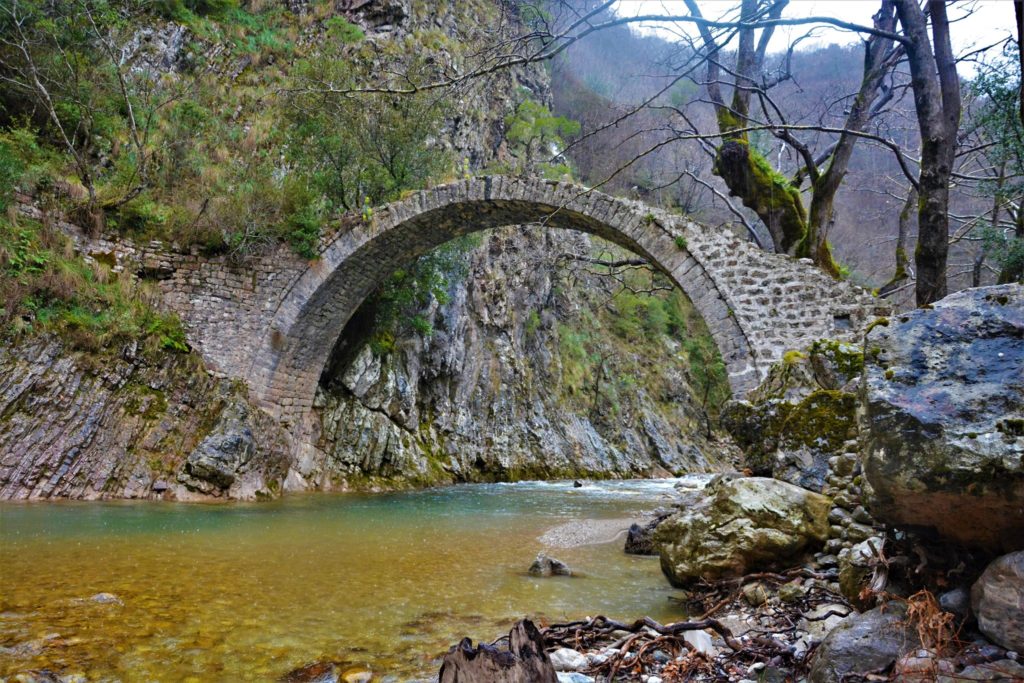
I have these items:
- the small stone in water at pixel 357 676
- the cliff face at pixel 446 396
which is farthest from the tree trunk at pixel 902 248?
the small stone in water at pixel 357 676

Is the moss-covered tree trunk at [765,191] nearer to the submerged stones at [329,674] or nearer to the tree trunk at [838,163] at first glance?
the tree trunk at [838,163]

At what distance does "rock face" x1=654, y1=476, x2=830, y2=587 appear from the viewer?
3.22 meters

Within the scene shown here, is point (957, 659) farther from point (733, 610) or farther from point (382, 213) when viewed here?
point (382, 213)

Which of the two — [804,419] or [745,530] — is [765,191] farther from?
[745,530]

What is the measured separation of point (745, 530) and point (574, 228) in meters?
7.40

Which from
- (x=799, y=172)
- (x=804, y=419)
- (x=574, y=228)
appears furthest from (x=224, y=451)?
(x=799, y=172)

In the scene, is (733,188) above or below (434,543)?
above

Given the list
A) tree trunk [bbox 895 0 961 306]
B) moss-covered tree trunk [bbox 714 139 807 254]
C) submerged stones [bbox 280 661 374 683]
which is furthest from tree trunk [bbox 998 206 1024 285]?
submerged stones [bbox 280 661 374 683]

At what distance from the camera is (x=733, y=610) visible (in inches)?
118

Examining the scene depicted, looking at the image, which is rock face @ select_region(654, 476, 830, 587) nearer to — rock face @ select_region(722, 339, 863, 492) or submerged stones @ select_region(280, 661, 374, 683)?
rock face @ select_region(722, 339, 863, 492)

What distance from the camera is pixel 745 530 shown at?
10.9 ft

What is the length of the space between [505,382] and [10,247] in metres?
9.14

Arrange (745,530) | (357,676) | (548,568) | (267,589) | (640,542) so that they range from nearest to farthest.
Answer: (357,676)
(745,530)
(267,589)
(548,568)
(640,542)

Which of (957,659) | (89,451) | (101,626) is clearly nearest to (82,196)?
(89,451)
